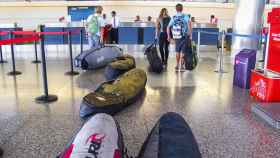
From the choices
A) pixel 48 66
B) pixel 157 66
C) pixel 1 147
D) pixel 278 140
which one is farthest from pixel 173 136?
pixel 48 66

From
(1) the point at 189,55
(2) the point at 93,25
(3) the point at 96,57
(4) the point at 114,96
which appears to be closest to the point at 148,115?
(4) the point at 114,96

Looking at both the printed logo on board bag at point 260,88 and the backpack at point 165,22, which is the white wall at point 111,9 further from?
the printed logo on board bag at point 260,88

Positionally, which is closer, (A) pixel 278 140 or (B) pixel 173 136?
(B) pixel 173 136

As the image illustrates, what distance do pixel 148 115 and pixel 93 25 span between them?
223 inches

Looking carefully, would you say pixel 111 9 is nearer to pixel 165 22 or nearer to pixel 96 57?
pixel 165 22

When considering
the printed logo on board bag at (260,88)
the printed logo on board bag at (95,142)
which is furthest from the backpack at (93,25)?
the printed logo on board bag at (95,142)

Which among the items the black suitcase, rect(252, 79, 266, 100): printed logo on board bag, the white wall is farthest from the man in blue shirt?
the white wall

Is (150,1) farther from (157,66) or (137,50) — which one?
(157,66)

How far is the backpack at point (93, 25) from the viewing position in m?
8.59

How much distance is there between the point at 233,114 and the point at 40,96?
2.88 metres

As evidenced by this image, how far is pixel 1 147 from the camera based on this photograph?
8.76 ft

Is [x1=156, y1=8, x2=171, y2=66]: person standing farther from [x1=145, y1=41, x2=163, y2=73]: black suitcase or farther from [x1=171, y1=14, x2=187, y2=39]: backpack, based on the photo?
[x1=171, y1=14, x2=187, y2=39]: backpack

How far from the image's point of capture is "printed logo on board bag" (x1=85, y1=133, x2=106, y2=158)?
1673 millimetres

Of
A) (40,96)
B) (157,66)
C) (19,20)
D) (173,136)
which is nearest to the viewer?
(173,136)
